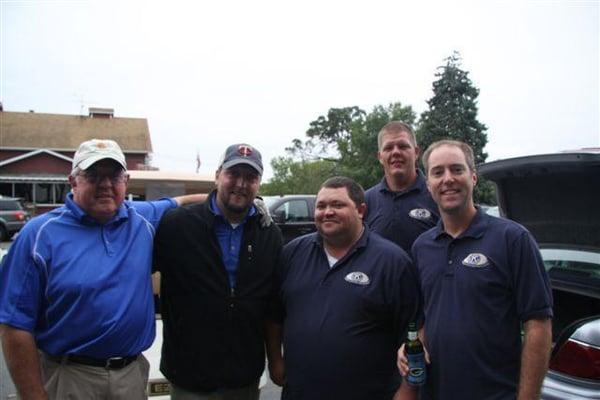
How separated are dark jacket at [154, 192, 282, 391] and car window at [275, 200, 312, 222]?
9.62m

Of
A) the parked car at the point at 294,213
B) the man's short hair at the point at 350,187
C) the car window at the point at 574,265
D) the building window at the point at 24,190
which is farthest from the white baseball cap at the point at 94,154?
the building window at the point at 24,190

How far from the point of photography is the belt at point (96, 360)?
2588mm

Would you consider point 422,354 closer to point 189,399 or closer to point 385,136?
point 189,399

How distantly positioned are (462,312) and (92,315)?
1849 millimetres

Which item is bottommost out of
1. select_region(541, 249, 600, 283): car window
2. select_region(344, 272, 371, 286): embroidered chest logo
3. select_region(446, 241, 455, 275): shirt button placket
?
select_region(541, 249, 600, 283): car window

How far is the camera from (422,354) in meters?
2.59

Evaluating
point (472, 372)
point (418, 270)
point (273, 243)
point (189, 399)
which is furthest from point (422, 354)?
point (189, 399)

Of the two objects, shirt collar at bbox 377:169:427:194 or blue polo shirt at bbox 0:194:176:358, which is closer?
blue polo shirt at bbox 0:194:176:358

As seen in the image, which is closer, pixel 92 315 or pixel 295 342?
pixel 92 315

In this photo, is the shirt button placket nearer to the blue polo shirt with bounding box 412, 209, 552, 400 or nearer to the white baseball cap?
the blue polo shirt with bounding box 412, 209, 552, 400

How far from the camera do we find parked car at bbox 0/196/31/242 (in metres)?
20.6

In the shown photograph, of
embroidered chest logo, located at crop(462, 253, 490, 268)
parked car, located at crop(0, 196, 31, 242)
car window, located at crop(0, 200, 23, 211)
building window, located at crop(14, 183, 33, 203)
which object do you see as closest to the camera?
embroidered chest logo, located at crop(462, 253, 490, 268)

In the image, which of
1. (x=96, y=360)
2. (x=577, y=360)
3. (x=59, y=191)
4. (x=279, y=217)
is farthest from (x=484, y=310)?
(x=59, y=191)

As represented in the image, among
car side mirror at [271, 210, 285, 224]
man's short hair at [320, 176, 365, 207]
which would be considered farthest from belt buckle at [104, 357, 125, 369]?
car side mirror at [271, 210, 285, 224]
